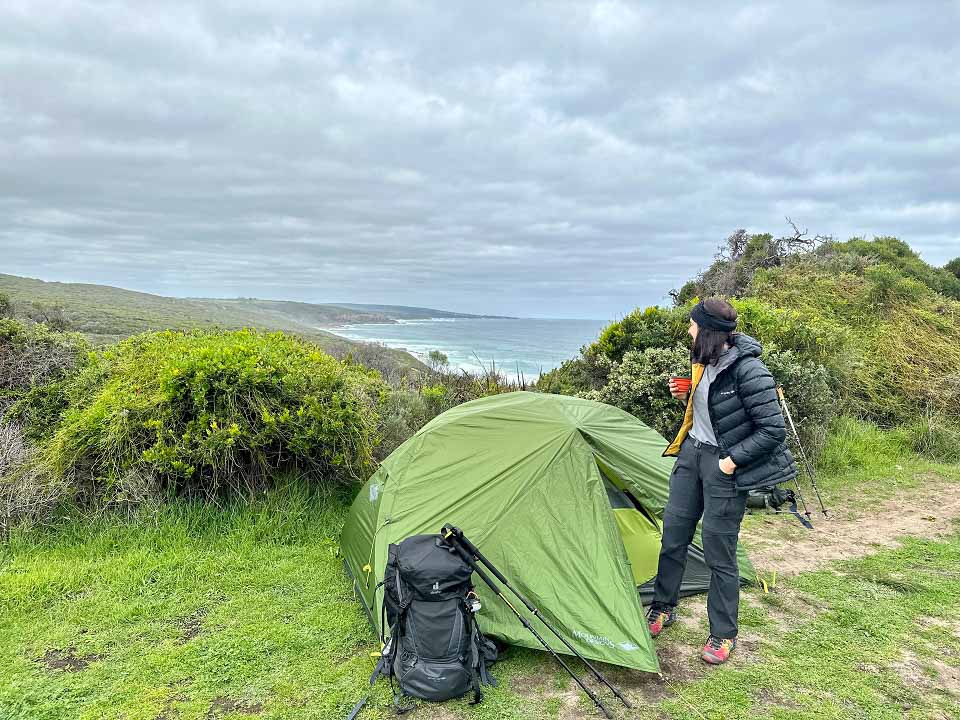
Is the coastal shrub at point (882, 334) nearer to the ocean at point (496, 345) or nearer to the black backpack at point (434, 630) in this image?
the ocean at point (496, 345)

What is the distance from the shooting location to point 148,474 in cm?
557

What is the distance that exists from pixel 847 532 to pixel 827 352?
14.8 feet

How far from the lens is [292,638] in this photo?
3959 millimetres

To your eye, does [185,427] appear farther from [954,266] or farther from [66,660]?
[954,266]

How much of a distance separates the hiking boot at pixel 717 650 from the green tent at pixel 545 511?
1.43ft

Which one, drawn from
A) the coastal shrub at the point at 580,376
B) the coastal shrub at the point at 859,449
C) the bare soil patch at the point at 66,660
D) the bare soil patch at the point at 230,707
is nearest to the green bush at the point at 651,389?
the coastal shrub at the point at 580,376

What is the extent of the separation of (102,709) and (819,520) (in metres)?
6.65

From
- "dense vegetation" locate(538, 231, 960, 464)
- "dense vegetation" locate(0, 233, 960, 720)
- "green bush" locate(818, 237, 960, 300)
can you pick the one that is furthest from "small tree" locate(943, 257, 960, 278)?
"dense vegetation" locate(0, 233, 960, 720)

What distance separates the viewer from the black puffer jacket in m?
3.34

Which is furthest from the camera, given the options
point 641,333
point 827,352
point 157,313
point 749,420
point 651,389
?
point 157,313

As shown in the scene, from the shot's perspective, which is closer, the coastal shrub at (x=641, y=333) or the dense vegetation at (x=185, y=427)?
the dense vegetation at (x=185, y=427)

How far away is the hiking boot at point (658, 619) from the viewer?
3982 millimetres

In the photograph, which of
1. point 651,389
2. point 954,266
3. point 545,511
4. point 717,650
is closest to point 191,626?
point 545,511

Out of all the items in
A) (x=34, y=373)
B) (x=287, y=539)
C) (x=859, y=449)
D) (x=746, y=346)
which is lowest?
(x=287, y=539)
